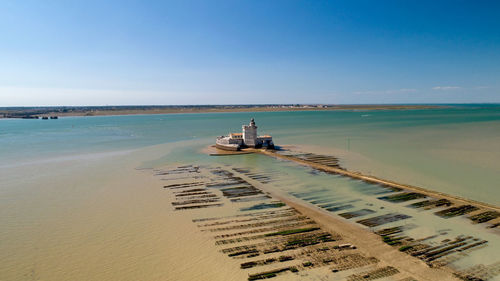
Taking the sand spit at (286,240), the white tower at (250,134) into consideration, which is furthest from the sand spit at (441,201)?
the white tower at (250,134)

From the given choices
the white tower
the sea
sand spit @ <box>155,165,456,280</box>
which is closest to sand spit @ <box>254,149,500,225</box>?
the sea

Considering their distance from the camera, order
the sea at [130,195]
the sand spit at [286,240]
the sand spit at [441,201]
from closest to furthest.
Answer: the sand spit at [286,240] → the sea at [130,195] → the sand spit at [441,201]

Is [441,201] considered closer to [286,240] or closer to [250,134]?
[286,240]

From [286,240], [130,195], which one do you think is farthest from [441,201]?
[130,195]

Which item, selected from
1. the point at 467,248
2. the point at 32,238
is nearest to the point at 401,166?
the point at 467,248

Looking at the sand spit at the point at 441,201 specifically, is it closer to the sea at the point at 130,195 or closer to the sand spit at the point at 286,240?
the sea at the point at 130,195

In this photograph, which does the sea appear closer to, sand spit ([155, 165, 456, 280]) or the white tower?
sand spit ([155, 165, 456, 280])

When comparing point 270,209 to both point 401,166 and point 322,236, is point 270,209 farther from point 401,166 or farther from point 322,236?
point 401,166

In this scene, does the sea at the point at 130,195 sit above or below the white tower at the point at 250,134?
below
